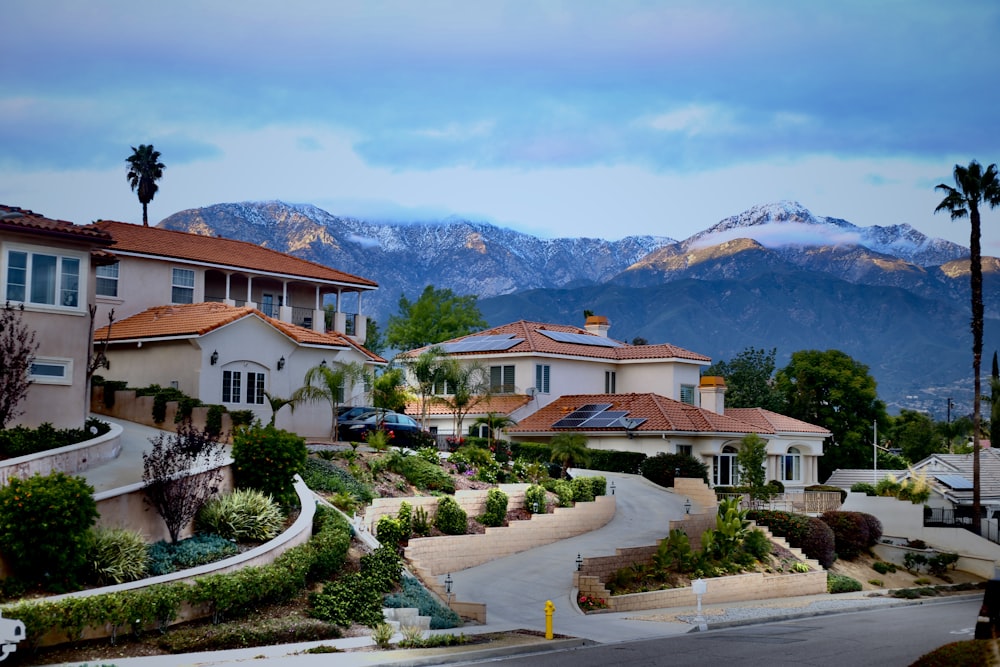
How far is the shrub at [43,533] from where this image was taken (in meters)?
17.4

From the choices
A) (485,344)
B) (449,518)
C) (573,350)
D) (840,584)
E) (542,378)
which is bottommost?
(840,584)

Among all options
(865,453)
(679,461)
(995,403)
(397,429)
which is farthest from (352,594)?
(995,403)

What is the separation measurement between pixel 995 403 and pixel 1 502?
7128cm

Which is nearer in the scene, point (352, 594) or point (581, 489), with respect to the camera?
point (352, 594)

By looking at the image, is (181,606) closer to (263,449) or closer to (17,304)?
(263,449)

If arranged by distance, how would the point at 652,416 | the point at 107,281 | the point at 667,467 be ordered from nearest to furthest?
the point at 107,281 < the point at 667,467 < the point at 652,416

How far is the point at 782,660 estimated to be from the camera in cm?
2027

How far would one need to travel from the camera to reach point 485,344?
59625 millimetres

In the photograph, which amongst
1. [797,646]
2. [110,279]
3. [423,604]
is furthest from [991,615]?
[110,279]

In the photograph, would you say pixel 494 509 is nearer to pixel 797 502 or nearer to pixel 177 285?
pixel 797 502

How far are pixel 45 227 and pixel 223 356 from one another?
1288cm

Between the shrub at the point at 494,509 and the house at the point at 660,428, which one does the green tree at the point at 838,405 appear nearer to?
the house at the point at 660,428

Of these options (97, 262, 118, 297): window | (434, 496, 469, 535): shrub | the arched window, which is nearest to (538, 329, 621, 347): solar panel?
the arched window

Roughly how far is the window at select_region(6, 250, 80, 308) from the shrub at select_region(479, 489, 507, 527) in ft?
42.4
